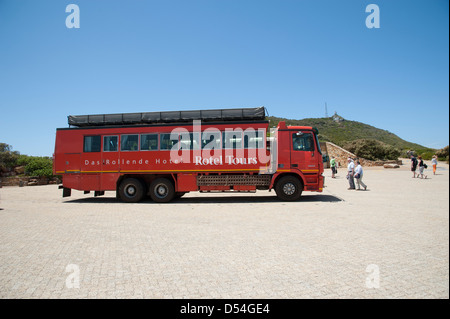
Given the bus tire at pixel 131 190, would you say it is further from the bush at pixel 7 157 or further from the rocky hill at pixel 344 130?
the rocky hill at pixel 344 130

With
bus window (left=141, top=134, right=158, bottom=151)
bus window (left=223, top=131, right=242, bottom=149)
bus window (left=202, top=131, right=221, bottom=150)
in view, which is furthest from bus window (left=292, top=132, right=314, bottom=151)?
bus window (left=141, top=134, right=158, bottom=151)

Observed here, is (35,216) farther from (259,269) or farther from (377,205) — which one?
(377,205)

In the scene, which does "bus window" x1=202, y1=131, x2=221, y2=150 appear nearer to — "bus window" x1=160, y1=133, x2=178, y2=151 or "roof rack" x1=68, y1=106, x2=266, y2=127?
"roof rack" x1=68, y1=106, x2=266, y2=127

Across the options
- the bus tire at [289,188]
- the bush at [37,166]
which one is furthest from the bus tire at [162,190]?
the bush at [37,166]

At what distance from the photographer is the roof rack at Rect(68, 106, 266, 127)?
11.2 m

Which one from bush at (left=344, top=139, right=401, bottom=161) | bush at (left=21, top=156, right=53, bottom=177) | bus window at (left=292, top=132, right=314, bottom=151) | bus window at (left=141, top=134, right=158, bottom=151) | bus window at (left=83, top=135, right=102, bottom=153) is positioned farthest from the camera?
bush at (left=344, top=139, right=401, bottom=161)

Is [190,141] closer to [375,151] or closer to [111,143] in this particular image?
[111,143]

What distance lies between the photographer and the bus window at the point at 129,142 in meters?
11.4

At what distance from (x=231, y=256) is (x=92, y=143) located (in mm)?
9725

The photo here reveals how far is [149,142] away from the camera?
1138cm

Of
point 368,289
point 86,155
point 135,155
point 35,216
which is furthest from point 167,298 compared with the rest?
point 86,155

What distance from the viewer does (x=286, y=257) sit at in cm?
432

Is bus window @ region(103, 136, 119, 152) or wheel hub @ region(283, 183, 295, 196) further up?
bus window @ region(103, 136, 119, 152)

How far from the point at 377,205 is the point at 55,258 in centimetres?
946
